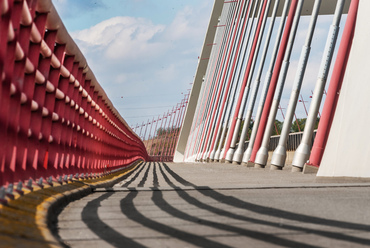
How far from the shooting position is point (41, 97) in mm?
6461

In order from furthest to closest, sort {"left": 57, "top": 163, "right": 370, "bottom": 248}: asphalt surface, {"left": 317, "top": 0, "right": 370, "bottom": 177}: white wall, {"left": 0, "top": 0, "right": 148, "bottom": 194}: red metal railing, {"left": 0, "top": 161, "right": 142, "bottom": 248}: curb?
{"left": 317, "top": 0, "right": 370, "bottom": 177}: white wall, {"left": 0, "top": 0, "right": 148, "bottom": 194}: red metal railing, {"left": 57, "top": 163, "right": 370, "bottom": 248}: asphalt surface, {"left": 0, "top": 161, "right": 142, "bottom": 248}: curb

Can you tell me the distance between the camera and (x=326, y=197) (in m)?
6.65

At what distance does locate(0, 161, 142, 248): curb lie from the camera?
350 centimetres

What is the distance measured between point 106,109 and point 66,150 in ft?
19.1

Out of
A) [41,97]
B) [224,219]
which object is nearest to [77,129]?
[41,97]

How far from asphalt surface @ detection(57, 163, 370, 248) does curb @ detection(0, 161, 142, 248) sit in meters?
0.12

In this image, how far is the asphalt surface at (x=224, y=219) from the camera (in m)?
4.10

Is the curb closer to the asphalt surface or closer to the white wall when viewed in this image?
the asphalt surface

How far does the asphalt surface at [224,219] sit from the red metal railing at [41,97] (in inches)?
21.2

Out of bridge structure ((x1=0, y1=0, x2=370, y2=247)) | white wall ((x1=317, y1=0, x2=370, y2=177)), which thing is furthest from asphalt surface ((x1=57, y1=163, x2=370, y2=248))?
white wall ((x1=317, y1=0, x2=370, y2=177))

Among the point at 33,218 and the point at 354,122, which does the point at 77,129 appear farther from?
the point at 33,218

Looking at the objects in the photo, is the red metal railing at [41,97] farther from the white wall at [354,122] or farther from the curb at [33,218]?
the white wall at [354,122]

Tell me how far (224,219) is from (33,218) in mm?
1334

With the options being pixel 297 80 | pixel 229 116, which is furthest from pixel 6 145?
pixel 229 116
